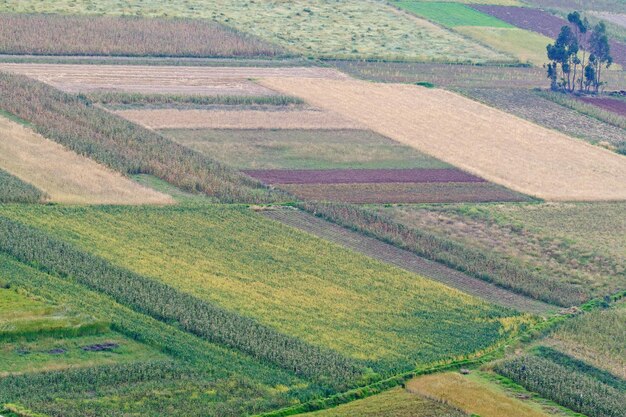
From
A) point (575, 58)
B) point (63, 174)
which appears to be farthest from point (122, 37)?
point (63, 174)

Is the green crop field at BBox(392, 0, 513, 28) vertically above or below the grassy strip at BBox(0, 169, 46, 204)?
above

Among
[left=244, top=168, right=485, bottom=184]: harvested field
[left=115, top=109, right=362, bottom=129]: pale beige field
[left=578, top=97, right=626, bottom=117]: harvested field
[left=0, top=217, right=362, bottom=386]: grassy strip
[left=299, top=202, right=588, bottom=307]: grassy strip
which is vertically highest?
[left=0, top=217, right=362, bottom=386]: grassy strip

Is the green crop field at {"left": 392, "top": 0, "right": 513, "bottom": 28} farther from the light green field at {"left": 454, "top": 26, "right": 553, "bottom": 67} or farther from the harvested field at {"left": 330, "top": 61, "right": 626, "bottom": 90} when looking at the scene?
the harvested field at {"left": 330, "top": 61, "right": 626, "bottom": 90}

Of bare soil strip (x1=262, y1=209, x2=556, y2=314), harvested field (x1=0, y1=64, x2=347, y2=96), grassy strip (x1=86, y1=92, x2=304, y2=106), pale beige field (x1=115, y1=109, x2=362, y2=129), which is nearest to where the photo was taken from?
bare soil strip (x1=262, y1=209, x2=556, y2=314)

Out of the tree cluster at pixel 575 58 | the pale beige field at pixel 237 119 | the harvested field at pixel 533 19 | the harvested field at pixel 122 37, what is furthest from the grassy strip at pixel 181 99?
the harvested field at pixel 533 19

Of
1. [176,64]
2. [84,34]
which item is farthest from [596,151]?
[84,34]

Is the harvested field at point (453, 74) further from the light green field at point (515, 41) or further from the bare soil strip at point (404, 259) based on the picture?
the bare soil strip at point (404, 259)

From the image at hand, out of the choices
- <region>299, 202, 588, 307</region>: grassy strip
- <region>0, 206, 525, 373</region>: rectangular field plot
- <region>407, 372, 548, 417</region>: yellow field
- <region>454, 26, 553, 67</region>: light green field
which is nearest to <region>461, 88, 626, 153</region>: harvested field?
<region>454, 26, 553, 67</region>: light green field
